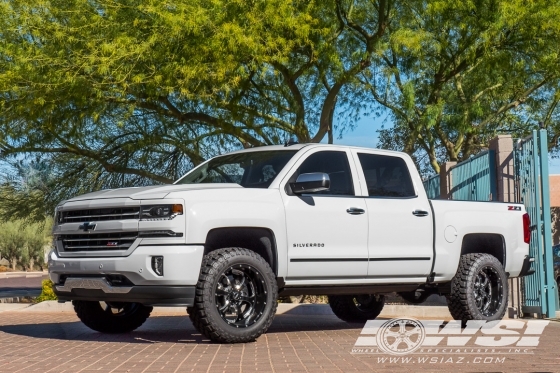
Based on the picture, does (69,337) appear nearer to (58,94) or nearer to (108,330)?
(108,330)

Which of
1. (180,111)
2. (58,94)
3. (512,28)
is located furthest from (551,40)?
(58,94)

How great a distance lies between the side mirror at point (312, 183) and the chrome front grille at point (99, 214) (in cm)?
169

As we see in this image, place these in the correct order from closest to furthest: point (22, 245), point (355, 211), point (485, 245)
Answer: point (355, 211) → point (485, 245) → point (22, 245)

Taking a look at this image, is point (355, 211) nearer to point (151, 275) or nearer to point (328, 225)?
point (328, 225)

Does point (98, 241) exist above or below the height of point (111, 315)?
above

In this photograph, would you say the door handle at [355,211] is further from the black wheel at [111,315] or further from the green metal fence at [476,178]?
the green metal fence at [476,178]

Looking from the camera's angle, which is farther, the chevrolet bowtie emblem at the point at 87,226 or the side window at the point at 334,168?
the side window at the point at 334,168

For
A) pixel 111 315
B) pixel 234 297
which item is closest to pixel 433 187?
pixel 111 315

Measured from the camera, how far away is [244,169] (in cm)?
1080

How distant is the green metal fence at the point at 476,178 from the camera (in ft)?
49.1

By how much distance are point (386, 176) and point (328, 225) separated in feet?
4.54

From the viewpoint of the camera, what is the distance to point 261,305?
9602 millimetres

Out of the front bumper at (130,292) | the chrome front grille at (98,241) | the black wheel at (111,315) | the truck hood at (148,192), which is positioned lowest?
the black wheel at (111,315)

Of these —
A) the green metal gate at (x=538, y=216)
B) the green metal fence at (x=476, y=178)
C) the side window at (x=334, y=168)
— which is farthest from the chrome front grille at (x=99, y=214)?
the green metal fence at (x=476, y=178)
